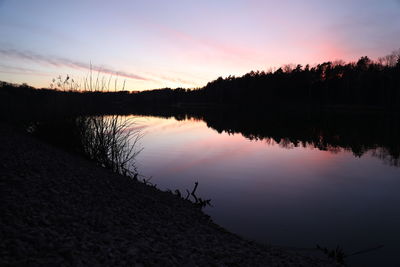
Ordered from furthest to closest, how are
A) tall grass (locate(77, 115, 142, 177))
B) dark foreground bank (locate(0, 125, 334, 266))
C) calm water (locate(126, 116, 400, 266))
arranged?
tall grass (locate(77, 115, 142, 177)) → calm water (locate(126, 116, 400, 266)) → dark foreground bank (locate(0, 125, 334, 266))

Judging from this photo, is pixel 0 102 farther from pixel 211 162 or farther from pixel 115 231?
pixel 115 231

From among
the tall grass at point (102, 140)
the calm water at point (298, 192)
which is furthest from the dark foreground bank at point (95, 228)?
the tall grass at point (102, 140)

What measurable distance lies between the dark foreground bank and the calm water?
1779 millimetres

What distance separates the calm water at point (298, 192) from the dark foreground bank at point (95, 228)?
1.78 meters

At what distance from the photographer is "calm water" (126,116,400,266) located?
7004 mm

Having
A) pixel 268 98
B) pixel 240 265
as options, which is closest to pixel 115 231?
pixel 240 265

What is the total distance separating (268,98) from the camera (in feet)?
339

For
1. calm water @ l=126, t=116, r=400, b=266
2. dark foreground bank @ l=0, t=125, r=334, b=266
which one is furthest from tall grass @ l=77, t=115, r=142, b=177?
dark foreground bank @ l=0, t=125, r=334, b=266

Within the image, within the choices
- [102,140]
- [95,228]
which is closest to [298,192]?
[102,140]

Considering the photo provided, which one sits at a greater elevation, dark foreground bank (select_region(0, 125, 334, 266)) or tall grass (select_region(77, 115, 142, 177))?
tall grass (select_region(77, 115, 142, 177))

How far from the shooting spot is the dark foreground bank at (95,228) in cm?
324

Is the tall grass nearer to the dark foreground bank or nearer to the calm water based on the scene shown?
the calm water

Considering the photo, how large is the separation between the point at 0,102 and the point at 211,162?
11547 mm

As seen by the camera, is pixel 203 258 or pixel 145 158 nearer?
pixel 203 258
